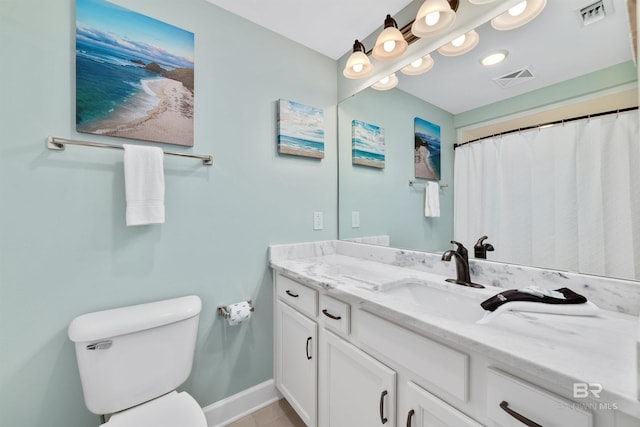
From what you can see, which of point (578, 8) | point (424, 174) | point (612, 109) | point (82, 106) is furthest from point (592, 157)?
point (82, 106)

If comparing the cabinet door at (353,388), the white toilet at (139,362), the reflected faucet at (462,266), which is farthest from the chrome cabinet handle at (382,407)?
the white toilet at (139,362)

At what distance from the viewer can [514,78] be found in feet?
3.53

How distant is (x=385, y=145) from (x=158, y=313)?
1.59 metres

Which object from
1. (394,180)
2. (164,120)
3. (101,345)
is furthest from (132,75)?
(394,180)

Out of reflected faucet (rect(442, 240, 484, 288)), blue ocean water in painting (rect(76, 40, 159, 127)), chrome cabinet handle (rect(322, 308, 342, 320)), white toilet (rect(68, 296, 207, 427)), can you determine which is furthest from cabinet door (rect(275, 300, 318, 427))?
blue ocean water in painting (rect(76, 40, 159, 127))

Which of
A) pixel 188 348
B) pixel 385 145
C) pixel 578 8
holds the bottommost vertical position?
pixel 188 348

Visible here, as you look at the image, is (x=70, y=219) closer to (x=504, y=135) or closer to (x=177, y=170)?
(x=177, y=170)

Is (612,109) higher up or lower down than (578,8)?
lower down

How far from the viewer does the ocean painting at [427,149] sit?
1411 mm

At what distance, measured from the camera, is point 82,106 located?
3.59ft

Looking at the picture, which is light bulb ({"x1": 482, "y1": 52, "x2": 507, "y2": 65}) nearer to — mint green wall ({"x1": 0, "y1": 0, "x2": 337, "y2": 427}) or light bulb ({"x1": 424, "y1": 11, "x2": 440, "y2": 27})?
light bulb ({"x1": 424, "y1": 11, "x2": 440, "y2": 27})

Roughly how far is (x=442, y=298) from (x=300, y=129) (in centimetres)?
130

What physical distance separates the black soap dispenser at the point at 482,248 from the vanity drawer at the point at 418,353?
0.59 metres

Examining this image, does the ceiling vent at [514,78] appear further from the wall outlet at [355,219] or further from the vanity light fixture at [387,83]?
the wall outlet at [355,219]
